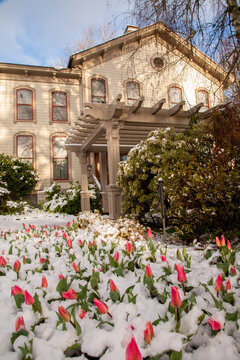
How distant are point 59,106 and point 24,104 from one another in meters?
1.86

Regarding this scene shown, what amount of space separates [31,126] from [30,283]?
12.9m

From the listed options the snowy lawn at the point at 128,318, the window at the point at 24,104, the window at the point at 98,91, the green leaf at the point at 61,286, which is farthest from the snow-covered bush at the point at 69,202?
the green leaf at the point at 61,286

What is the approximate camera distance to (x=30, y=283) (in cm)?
217

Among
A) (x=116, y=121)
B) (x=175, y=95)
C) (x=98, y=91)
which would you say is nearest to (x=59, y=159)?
(x=98, y=91)

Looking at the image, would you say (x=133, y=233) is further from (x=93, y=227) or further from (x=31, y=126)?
(x=31, y=126)

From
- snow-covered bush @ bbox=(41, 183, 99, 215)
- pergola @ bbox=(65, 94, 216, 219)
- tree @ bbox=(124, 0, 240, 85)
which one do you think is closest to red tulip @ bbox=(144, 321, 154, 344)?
tree @ bbox=(124, 0, 240, 85)

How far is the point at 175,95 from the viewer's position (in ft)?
52.3

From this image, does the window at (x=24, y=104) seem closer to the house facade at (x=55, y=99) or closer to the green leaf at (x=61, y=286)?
the house facade at (x=55, y=99)

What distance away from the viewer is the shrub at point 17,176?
12562mm

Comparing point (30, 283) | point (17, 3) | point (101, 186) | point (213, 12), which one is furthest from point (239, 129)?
point (101, 186)

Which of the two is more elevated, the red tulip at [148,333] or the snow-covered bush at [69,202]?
the snow-covered bush at [69,202]

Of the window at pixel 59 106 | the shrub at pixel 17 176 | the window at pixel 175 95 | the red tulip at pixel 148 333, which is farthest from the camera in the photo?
the window at pixel 175 95

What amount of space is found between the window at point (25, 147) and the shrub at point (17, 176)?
1.88 ft

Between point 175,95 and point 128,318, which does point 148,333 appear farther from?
point 175,95
